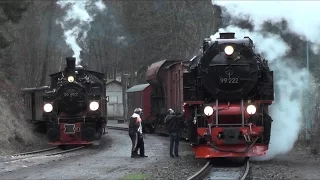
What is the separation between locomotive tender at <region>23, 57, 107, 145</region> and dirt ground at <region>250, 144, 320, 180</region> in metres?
7.94

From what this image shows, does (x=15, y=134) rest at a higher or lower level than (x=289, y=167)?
higher

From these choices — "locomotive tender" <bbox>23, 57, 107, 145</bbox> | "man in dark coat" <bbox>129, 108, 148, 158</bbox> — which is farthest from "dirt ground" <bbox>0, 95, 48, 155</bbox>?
"man in dark coat" <bbox>129, 108, 148, 158</bbox>

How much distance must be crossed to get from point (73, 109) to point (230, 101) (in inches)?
331

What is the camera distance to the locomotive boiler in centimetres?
1335

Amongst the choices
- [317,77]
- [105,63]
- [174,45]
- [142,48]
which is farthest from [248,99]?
[105,63]

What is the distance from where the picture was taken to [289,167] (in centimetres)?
1316

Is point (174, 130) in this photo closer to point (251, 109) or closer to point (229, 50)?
point (251, 109)

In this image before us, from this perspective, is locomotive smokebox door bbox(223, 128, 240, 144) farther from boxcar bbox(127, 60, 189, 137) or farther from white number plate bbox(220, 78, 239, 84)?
boxcar bbox(127, 60, 189, 137)

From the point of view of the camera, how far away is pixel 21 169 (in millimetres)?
13281

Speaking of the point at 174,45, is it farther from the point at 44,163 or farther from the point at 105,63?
the point at 44,163

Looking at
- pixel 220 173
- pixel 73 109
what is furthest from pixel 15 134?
pixel 220 173

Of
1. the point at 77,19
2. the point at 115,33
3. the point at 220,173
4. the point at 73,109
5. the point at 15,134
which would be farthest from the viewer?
the point at 115,33

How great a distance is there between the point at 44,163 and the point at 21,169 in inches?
56.8

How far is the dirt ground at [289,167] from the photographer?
11.5 metres
